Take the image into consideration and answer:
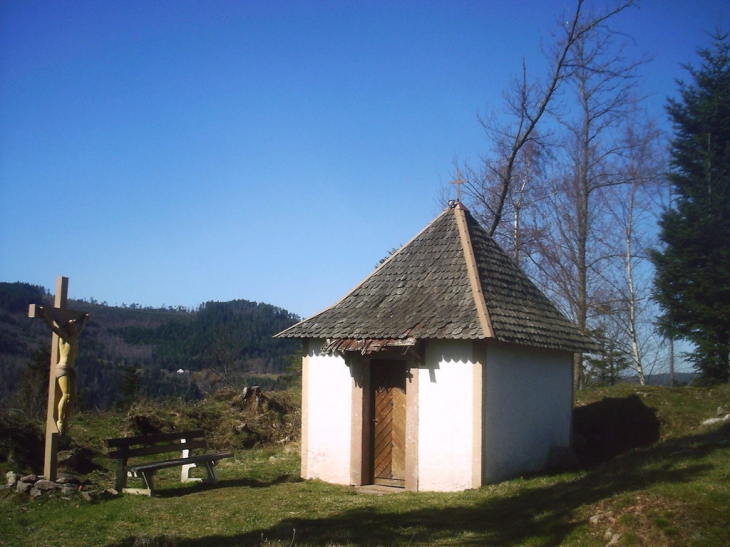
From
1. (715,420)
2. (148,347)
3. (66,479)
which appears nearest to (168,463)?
(66,479)

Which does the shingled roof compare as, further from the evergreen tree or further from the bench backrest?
the evergreen tree

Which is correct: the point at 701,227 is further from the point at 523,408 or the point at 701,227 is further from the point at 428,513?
the point at 428,513

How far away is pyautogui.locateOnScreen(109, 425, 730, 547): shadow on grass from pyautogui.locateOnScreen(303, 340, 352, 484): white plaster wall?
2604 mm

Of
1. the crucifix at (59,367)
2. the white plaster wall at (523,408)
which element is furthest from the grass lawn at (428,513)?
the crucifix at (59,367)

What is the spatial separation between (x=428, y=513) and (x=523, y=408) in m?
4.16

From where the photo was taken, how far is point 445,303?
12664 mm

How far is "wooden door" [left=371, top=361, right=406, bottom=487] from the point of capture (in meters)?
12.5

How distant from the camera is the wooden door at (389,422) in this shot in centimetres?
1252

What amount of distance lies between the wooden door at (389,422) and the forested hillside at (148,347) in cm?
1077

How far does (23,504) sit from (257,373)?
37.4 m

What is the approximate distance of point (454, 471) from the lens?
11.8 metres

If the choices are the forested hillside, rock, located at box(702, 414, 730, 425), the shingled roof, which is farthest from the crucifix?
rock, located at box(702, 414, 730, 425)

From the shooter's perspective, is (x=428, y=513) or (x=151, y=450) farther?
(x=151, y=450)

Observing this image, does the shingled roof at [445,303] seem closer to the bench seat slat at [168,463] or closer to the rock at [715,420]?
the bench seat slat at [168,463]
